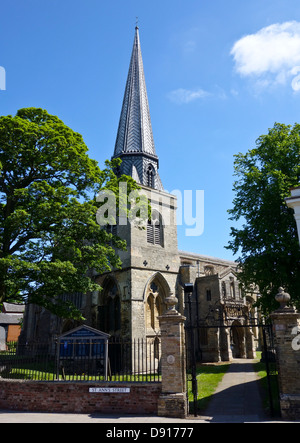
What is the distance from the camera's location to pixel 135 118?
31312 millimetres

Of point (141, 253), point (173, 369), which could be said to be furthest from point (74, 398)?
point (141, 253)

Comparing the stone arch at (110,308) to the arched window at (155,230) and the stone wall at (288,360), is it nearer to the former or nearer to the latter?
the arched window at (155,230)

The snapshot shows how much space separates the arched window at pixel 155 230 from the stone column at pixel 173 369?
16.2 m

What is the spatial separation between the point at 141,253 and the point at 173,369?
15.3 m

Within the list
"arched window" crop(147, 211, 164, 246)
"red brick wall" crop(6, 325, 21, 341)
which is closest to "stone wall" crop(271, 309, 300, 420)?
"arched window" crop(147, 211, 164, 246)

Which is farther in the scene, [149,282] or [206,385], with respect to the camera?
[149,282]

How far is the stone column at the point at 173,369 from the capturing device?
9.17 m

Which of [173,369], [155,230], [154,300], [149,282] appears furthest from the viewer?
[155,230]

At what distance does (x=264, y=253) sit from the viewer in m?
15.5

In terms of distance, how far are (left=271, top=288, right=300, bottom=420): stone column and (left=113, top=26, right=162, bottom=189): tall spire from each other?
20086mm

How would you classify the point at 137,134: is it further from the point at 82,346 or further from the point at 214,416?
the point at 214,416
